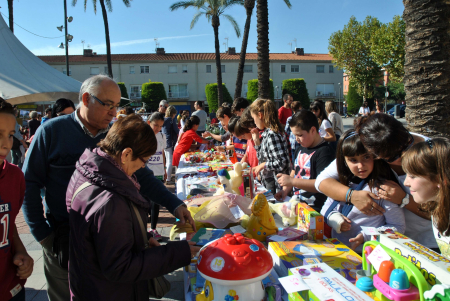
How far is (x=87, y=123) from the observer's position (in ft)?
6.34

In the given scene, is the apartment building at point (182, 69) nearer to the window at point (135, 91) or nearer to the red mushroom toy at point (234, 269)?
the window at point (135, 91)

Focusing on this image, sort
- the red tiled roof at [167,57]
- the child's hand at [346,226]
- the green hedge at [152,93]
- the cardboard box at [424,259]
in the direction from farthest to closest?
the red tiled roof at [167,57], the green hedge at [152,93], the child's hand at [346,226], the cardboard box at [424,259]

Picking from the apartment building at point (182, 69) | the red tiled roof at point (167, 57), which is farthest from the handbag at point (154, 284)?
the red tiled roof at point (167, 57)

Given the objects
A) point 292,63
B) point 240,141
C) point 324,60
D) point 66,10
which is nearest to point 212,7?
point 66,10

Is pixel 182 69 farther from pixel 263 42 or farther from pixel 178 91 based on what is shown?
pixel 263 42

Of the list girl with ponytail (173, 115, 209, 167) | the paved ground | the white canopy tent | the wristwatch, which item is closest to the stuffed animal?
the wristwatch

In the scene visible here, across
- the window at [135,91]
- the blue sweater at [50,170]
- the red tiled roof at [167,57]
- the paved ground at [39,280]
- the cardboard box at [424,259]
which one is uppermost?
the red tiled roof at [167,57]

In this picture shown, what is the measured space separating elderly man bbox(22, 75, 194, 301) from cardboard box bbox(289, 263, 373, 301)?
36.7 inches

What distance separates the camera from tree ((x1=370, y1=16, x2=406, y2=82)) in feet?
73.2

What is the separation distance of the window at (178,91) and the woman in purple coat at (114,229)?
41.8 metres

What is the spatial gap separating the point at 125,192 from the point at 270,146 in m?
2.13

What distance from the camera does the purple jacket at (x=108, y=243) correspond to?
3.83ft

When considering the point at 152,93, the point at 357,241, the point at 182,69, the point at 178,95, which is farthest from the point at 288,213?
the point at 178,95

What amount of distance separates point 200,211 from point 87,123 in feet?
3.29
